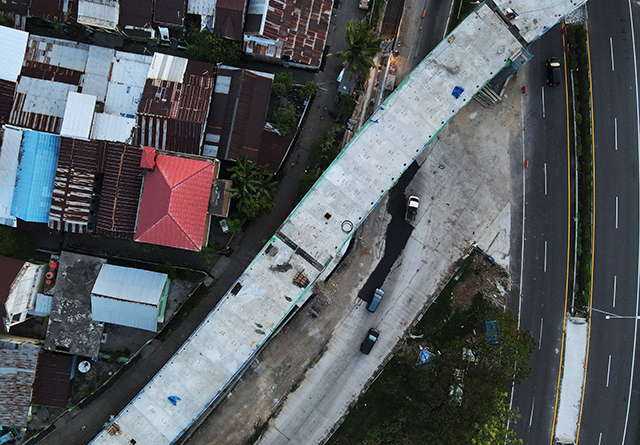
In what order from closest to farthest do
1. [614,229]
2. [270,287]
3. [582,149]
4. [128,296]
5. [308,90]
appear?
[270,287] < [128,296] < [308,90] < [614,229] < [582,149]

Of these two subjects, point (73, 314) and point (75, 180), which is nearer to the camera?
point (75, 180)

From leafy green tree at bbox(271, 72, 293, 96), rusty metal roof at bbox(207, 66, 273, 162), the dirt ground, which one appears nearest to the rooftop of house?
the dirt ground

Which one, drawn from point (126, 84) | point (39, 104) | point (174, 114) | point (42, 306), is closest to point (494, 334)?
point (174, 114)

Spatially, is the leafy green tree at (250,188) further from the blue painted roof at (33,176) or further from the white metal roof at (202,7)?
the blue painted roof at (33,176)

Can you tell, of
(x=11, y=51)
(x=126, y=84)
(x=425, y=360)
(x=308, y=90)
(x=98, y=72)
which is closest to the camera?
(x=425, y=360)

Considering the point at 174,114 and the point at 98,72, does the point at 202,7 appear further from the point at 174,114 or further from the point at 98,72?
the point at 98,72

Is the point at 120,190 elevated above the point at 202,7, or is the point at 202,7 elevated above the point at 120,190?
the point at 202,7

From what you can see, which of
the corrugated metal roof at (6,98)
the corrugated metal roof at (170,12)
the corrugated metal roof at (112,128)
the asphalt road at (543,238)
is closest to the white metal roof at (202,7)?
the corrugated metal roof at (170,12)

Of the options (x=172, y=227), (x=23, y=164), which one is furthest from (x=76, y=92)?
(x=172, y=227)
